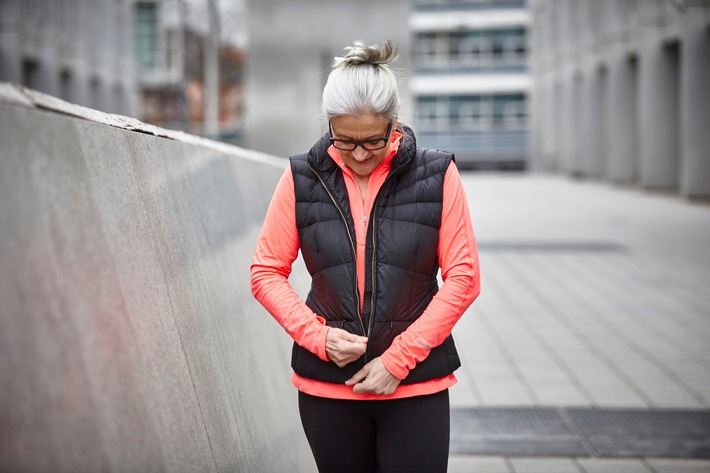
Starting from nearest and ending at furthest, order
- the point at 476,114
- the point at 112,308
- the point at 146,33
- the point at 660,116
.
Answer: the point at 112,308
the point at 660,116
the point at 146,33
the point at 476,114

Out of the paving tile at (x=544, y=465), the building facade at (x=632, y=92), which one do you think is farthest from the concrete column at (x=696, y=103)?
the paving tile at (x=544, y=465)

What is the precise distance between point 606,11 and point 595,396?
93.9 feet

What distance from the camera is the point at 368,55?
8.33ft

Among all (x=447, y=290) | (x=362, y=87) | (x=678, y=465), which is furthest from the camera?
(x=678, y=465)

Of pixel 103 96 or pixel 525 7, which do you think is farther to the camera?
pixel 525 7

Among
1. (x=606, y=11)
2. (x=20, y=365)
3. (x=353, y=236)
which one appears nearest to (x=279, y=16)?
(x=353, y=236)

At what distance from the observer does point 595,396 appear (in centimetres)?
634

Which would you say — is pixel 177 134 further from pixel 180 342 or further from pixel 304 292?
pixel 304 292

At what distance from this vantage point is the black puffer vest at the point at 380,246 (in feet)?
8.61

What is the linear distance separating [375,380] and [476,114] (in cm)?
5367

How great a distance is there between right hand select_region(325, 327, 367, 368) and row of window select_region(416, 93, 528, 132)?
52413 millimetres

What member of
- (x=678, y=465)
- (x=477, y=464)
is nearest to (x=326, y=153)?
(x=477, y=464)

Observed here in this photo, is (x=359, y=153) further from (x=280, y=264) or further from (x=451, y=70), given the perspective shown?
(x=451, y=70)

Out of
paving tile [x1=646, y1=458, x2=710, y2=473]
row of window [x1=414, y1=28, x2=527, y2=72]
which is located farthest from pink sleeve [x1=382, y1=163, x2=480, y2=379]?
row of window [x1=414, y1=28, x2=527, y2=72]
